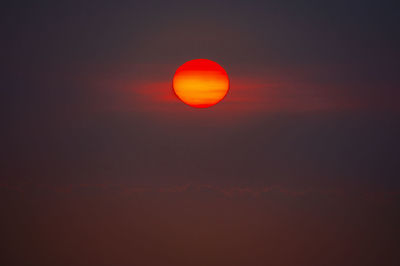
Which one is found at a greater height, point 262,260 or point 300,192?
point 300,192

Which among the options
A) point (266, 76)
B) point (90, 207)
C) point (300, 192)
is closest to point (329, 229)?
point (300, 192)

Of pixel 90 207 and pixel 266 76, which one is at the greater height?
pixel 266 76

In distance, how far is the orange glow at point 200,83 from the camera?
270cm

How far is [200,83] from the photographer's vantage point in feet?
8.91

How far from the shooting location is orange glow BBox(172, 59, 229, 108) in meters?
2.70

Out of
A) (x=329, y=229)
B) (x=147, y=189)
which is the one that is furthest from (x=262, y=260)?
(x=147, y=189)

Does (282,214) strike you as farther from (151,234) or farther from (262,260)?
(151,234)

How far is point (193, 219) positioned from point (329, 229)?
1103mm

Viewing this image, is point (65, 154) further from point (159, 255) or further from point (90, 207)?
point (159, 255)

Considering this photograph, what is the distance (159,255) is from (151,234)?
189 millimetres

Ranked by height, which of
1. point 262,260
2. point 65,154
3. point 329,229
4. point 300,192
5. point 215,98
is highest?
point 215,98

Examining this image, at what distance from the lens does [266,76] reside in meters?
2.74

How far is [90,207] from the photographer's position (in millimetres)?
2857

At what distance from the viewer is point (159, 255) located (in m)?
2.88
